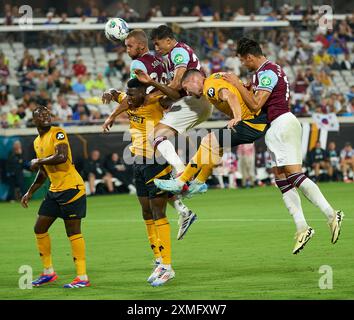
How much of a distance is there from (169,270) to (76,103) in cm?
1863

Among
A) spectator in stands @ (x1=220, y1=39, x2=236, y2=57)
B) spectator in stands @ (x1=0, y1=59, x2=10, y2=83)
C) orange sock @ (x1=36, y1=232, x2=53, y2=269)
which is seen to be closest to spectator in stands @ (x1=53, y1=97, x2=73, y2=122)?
spectator in stands @ (x1=0, y1=59, x2=10, y2=83)

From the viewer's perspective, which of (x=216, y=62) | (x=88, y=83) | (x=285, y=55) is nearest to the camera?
(x=88, y=83)

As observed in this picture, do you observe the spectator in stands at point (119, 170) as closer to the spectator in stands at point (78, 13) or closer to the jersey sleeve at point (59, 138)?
the spectator in stands at point (78, 13)

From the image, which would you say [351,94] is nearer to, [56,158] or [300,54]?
[300,54]

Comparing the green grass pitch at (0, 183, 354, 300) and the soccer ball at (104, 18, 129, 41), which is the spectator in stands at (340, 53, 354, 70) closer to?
the green grass pitch at (0, 183, 354, 300)

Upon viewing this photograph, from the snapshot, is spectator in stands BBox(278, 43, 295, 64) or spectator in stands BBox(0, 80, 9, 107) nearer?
spectator in stands BBox(0, 80, 9, 107)

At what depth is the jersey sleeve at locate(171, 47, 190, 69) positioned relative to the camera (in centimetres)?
1234

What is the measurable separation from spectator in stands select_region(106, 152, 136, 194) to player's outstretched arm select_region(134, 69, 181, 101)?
50.5 feet

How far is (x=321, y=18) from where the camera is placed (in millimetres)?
35438

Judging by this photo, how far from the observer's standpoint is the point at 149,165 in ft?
40.9

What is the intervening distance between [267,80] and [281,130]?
0.74 m

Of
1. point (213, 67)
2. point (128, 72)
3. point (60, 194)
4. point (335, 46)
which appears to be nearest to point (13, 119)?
point (128, 72)
